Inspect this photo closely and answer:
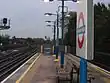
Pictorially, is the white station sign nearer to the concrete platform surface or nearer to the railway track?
the concrete platform surface

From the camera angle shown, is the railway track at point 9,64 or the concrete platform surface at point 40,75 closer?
the concrete platform surface at point 40,75

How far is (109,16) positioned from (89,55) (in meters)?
27.1

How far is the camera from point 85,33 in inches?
264

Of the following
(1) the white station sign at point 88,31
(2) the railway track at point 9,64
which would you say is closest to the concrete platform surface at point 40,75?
(2) the railway track at point 9,64

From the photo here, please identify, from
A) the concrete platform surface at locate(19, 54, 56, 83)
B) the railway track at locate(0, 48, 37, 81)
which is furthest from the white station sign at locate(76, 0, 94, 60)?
the railway track at locate(0, 48, 37, 81)

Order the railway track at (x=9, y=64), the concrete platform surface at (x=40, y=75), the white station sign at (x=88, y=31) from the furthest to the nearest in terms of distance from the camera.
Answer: the railway track at (x=9, y=64) → the concrete platform surface at (x=40, y=75) → the white station sign at (x=88, y=31)

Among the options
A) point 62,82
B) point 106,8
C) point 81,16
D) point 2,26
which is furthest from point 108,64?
point 2,26

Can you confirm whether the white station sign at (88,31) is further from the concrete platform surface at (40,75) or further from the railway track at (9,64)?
the railway track at (9,64)

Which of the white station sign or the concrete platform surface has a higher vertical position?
the white station sign

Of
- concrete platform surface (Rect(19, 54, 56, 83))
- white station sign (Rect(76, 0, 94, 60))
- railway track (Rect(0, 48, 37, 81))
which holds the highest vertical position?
white station sign (Rect(76, 0, 94, 60))

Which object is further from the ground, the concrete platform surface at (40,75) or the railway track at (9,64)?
the concrete platform surface at (40,75)

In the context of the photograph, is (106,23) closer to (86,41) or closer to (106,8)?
(106,8)

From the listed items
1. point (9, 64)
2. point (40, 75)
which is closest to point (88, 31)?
point (40, 75)

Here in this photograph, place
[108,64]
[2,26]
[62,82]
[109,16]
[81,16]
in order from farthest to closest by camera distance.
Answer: [2,26] < [109,16] < [108,64] < [62,82] < [81,16]
